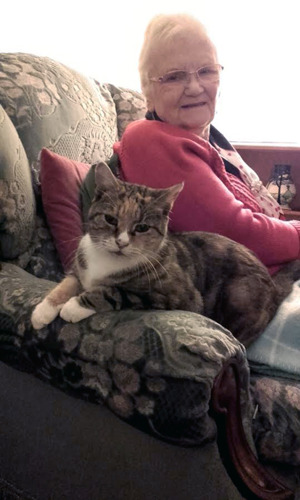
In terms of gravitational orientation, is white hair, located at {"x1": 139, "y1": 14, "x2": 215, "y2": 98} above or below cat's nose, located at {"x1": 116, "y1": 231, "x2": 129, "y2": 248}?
above

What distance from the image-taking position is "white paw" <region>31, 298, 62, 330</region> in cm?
84

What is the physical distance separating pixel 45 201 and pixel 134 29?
1.88m

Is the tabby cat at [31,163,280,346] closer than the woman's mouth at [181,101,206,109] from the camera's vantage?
Yes

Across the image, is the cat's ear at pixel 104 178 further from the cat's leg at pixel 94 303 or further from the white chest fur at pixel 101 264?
the cat's leg at pixel 94 303

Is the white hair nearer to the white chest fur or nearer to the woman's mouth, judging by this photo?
the woman's mouth

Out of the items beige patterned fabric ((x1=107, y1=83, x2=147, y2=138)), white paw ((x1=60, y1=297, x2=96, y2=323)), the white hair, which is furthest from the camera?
beige patterned fabric ((x1=107, y1=83, x2=147, y2=138))

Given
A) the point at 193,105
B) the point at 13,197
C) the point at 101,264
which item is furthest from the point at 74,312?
the point at 193,105

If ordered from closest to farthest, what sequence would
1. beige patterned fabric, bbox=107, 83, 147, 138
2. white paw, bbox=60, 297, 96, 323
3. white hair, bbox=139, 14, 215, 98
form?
white paw, bbox=60, 297, 96, 323 → white hair, bbox=139, 14, 215, 98 → beige patterned fabric, bbox=107, 83, 147, 138

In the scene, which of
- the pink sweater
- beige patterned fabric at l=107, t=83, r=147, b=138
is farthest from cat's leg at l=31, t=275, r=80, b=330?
beige patterned fabric at l=107, t=83, r=147, b=138

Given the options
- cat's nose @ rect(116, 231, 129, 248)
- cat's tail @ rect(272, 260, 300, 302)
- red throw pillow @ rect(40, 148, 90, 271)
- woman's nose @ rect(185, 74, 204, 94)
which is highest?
woman's nose @ rect(185, 74, 204, 94)

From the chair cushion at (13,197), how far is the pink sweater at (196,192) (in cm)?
28

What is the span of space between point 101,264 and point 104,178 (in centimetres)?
19

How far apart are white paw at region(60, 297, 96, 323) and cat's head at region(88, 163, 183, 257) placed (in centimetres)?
17

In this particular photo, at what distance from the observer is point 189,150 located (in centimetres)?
124
